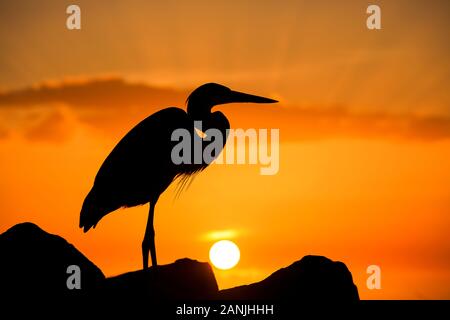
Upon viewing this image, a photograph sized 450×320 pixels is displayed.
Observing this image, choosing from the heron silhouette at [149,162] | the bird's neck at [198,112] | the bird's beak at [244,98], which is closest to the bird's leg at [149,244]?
the heron silhouette at [149,162]

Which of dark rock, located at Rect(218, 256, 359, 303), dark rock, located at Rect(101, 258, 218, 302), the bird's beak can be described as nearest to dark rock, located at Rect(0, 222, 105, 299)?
dark rock, located at Rect(101, 258, 218, 302)

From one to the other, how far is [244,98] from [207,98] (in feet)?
2.18

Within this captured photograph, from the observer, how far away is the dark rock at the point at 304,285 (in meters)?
8.42

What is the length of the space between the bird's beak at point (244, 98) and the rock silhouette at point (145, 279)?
3.14 m

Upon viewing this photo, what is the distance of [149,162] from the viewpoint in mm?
10195

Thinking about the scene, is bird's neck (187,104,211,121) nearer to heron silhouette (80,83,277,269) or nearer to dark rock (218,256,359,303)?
heron silhouette (80,83,277,269)

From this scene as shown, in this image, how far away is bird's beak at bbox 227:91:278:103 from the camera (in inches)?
422

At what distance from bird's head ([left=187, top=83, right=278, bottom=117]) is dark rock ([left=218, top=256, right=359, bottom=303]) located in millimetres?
3074

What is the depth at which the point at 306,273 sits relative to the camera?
855 cm

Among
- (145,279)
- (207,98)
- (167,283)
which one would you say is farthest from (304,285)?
(207,98)
